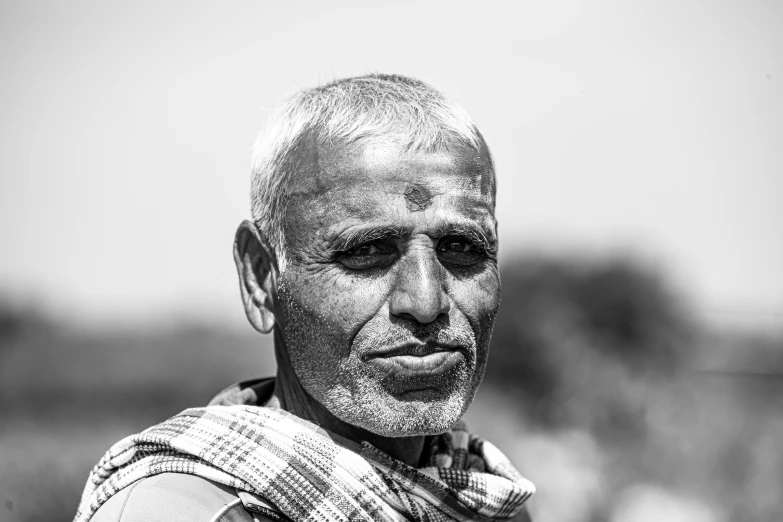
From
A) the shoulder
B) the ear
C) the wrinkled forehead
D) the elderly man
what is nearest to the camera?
the shoulder

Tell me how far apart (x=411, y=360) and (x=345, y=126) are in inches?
28.7

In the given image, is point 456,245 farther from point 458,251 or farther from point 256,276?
point 256,276

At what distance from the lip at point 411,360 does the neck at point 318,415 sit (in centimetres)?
30

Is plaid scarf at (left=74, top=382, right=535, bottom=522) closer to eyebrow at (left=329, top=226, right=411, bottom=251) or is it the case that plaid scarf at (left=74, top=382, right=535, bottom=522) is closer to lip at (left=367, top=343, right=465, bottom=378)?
lip at (left=367, top=343, right=465, bottom=378)

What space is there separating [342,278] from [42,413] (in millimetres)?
11677

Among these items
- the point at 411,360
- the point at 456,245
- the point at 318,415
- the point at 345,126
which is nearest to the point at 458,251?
the point at 456,245

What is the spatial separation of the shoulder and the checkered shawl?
1.4 inches

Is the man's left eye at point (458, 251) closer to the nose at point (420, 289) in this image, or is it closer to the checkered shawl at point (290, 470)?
the nose at point (420, 289)

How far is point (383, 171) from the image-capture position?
249cm

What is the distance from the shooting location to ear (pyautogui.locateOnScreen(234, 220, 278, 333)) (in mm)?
2744

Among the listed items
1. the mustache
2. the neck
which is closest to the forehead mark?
the mustache

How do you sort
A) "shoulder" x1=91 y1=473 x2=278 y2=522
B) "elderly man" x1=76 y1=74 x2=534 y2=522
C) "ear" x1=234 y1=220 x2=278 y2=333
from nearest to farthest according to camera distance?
1. "shoulder" x1=91 y1=473 x2=278 y2=522
2. "elderly man" x1=76 y1=74 x2=534 y2=522
3. "ear" x1=234 y1=220 x2=278 y2=333

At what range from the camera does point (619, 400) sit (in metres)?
10.7

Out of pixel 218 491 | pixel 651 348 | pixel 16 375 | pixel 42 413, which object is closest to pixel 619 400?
pixel 651 348
